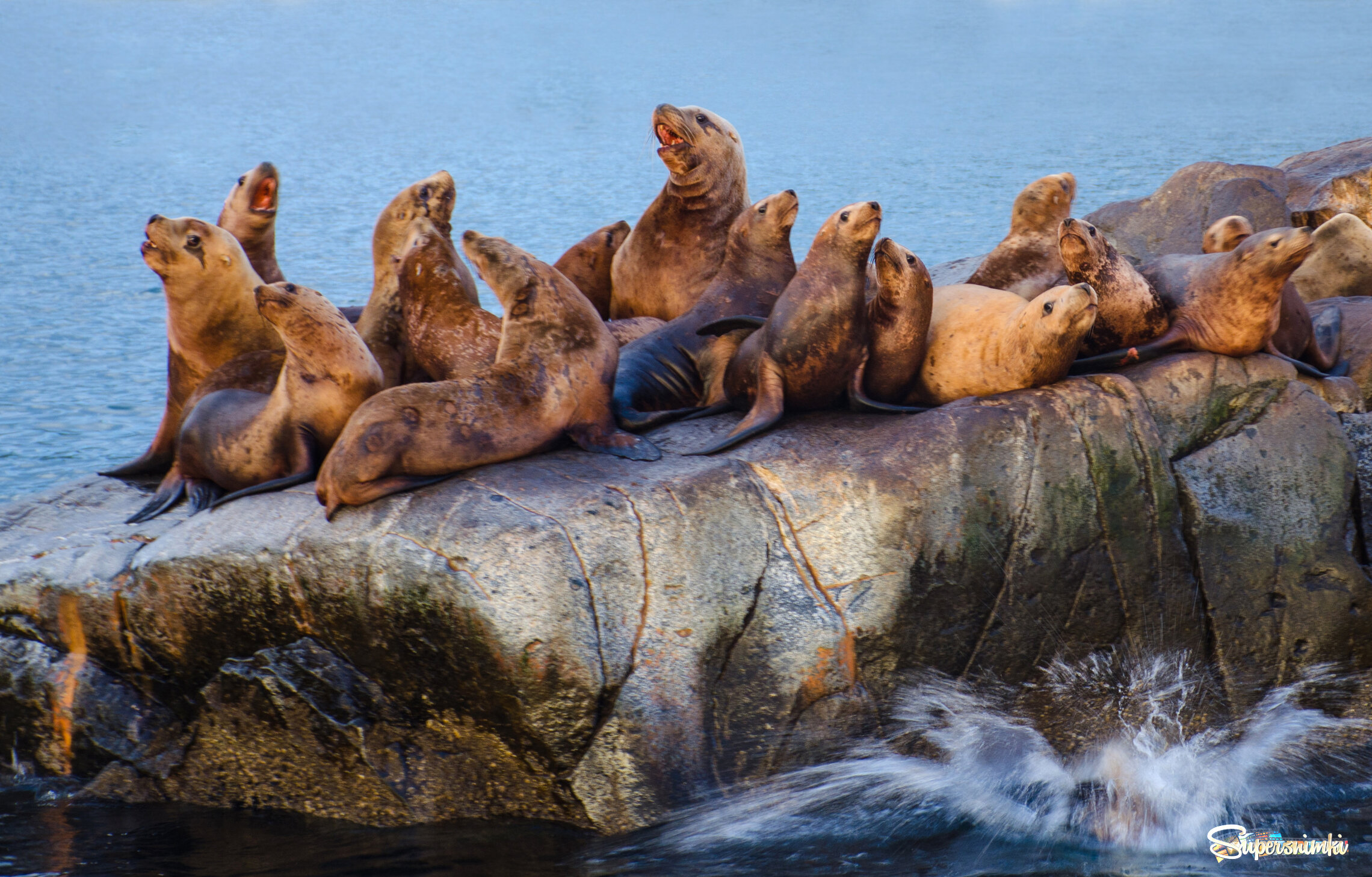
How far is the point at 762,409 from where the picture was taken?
14.9ft

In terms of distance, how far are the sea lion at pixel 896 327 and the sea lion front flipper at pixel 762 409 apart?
1.07ft

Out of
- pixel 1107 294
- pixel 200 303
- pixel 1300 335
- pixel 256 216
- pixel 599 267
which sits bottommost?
pixel 1300 335

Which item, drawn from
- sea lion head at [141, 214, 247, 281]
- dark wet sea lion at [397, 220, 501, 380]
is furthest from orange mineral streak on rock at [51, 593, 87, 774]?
sea lion head at [141, 214, 247, 281]

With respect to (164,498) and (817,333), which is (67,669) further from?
(817,333)

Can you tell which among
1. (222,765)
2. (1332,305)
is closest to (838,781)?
(222,765)

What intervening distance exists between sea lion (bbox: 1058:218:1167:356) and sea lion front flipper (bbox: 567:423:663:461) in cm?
172

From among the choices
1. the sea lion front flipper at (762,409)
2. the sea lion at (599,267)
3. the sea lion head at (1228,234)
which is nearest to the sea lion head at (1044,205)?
the sea lion head at (1228,234)

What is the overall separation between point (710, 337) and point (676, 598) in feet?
5.36

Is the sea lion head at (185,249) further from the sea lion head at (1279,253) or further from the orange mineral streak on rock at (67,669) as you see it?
the sea lion head at (1279,253)

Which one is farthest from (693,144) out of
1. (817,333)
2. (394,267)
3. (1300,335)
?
(1300,335)

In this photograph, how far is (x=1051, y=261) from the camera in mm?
5617

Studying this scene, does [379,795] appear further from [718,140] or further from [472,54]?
[472,54]

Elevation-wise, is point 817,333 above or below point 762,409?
above

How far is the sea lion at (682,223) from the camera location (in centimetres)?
600
